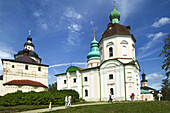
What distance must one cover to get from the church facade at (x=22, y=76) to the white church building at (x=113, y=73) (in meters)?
8.32

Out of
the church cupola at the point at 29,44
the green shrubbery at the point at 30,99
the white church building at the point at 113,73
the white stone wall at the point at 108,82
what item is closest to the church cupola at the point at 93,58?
the white church building at the point at 113,73

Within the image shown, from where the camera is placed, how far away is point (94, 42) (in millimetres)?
49125

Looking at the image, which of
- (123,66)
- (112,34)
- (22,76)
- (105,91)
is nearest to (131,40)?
(112,34)

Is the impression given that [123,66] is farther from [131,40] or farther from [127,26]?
[127,26]

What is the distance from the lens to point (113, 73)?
2683 cm

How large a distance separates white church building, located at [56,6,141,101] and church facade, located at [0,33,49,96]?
832 cm

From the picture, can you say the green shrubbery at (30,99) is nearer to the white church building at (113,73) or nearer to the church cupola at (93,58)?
the white church building at (113,73)

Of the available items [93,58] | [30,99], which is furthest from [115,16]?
[30,99]

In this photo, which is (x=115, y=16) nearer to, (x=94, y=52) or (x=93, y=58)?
(x=94, y=52)

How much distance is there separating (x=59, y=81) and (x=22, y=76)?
8.50m

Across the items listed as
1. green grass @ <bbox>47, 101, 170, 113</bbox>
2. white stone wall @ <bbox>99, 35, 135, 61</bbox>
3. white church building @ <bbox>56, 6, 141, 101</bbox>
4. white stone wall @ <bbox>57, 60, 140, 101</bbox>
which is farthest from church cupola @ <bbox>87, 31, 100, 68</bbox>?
green grass @ <bbox>47, 101, 170, 113</bbox>

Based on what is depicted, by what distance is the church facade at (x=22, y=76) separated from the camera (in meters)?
31.0

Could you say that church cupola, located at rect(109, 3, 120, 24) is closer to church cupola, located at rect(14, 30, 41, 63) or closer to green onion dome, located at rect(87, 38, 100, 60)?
green onion dome, located at rect(87, 38, 100, 60)

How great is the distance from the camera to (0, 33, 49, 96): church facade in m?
31.0
